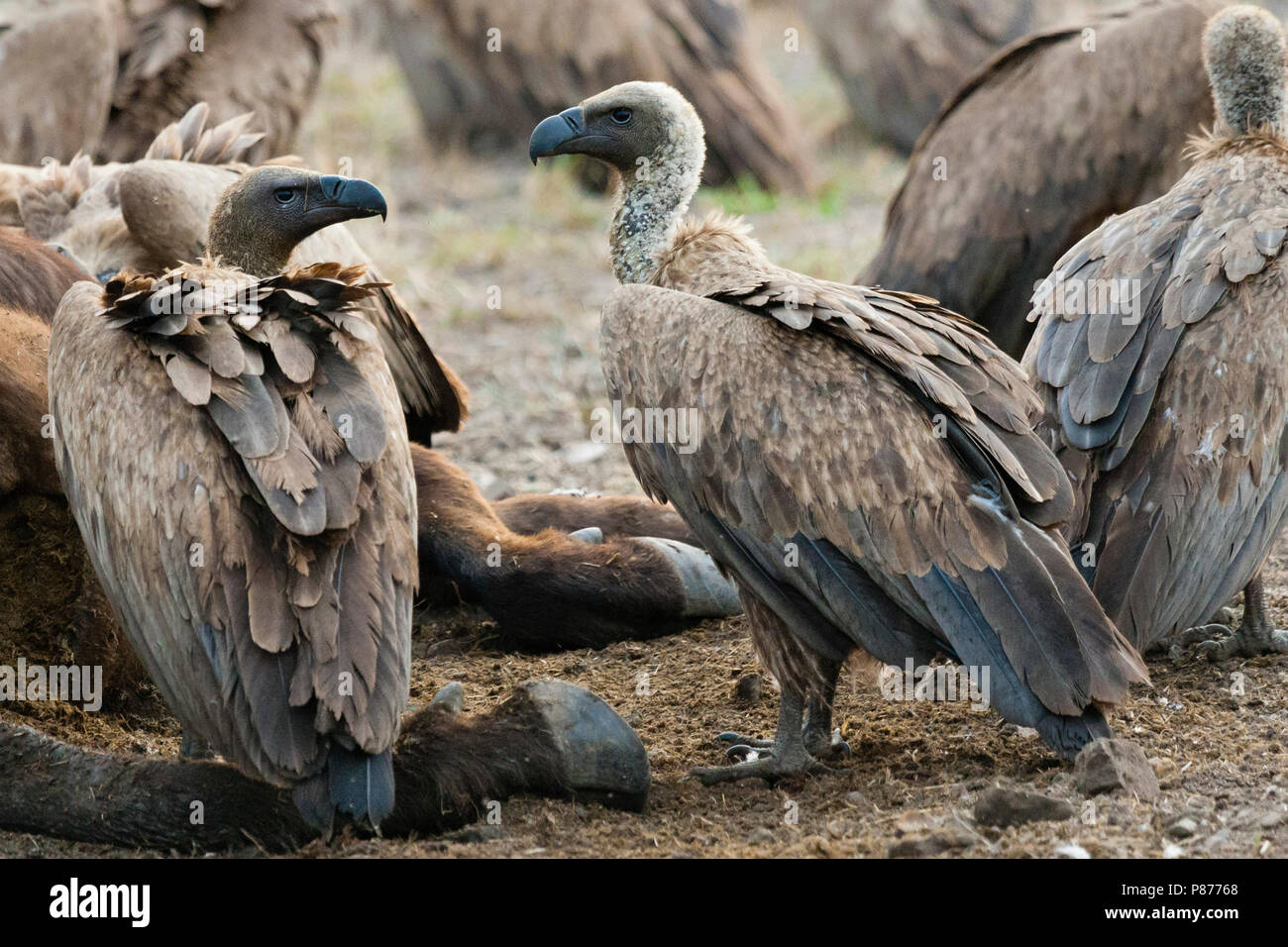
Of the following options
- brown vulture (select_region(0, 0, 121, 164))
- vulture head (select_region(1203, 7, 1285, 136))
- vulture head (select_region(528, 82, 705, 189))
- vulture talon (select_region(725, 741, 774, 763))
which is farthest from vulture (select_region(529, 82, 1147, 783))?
brown vulture (select_region(0, 0, 121, 164))

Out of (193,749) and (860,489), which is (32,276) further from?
(860,489)

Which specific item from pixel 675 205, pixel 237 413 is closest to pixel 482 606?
pixel 675 205

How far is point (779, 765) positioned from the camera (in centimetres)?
433

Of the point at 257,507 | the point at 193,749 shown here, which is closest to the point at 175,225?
the point at 193,749

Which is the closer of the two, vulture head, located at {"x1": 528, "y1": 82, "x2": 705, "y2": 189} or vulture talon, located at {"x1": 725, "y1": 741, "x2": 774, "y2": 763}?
vulture talon, located at {"x1": 725, "y1": 741, "x2": 774, "y2": 763}

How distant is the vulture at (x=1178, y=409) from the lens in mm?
4492

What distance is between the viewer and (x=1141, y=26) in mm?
7113

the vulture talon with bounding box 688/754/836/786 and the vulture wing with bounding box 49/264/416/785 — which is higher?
the vulture wing with bounding box 49/264/416/785

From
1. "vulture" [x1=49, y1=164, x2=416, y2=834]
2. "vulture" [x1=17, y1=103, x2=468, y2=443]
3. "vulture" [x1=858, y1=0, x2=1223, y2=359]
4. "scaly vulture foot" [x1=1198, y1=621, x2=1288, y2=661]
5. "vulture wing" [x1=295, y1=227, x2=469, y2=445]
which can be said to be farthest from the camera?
"vulture" [x1=858, y1=0, x2=1223, y2=359]

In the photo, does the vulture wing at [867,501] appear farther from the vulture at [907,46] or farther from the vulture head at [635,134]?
the vulture at [907,46]

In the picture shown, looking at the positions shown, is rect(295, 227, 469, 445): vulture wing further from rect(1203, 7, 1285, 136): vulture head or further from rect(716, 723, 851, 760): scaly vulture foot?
rect(1203, 7, 1285, 136): vulture head

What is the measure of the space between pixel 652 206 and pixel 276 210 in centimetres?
118

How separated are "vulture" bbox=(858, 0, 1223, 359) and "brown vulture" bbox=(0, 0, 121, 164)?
4.17 m

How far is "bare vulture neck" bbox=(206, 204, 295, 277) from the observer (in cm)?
514
